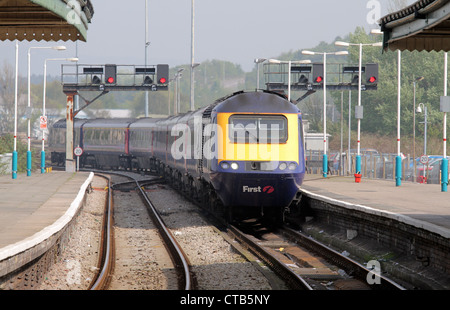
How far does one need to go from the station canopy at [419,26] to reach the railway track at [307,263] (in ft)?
13.2

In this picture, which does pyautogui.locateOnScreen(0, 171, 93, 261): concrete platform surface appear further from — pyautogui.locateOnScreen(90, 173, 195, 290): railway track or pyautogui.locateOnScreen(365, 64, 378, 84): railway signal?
pyautogui.locateOnScreen(365, 64, 378, 84): railway signal

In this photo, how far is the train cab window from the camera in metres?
17.7

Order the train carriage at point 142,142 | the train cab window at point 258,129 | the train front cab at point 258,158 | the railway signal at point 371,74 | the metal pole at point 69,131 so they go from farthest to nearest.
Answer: the metal pole at point 69,131, the train carriage at point 142,142, the railway signal at point 371,74, the train cab window at point 258,129, the train front cab at point 258,158

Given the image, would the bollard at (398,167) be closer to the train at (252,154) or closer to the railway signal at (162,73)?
the train at (252,154)

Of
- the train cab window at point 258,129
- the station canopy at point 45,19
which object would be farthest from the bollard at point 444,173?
the station canopy at point 45,19

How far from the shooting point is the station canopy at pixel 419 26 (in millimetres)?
11227

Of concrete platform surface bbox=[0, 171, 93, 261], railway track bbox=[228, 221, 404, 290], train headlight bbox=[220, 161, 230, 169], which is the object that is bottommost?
railway track bbox=[228, 221, 404, 290]

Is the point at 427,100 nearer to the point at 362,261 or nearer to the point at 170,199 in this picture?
the point at 170,199

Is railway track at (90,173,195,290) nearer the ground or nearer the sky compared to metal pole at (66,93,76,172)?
nearer the ground

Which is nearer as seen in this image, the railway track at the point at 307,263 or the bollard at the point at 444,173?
the railway track at the point at 307,263

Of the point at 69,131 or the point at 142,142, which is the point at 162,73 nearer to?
the point at 142,142

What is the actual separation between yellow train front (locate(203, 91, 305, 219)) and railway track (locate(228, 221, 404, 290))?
916 millimetres

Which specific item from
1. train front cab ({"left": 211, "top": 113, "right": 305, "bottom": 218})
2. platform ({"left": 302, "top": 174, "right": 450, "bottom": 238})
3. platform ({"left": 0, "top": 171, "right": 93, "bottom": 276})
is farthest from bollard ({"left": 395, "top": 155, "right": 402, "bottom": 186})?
platform ({"left": 0, "top": 171, "right": 93, "bottom": 276})
